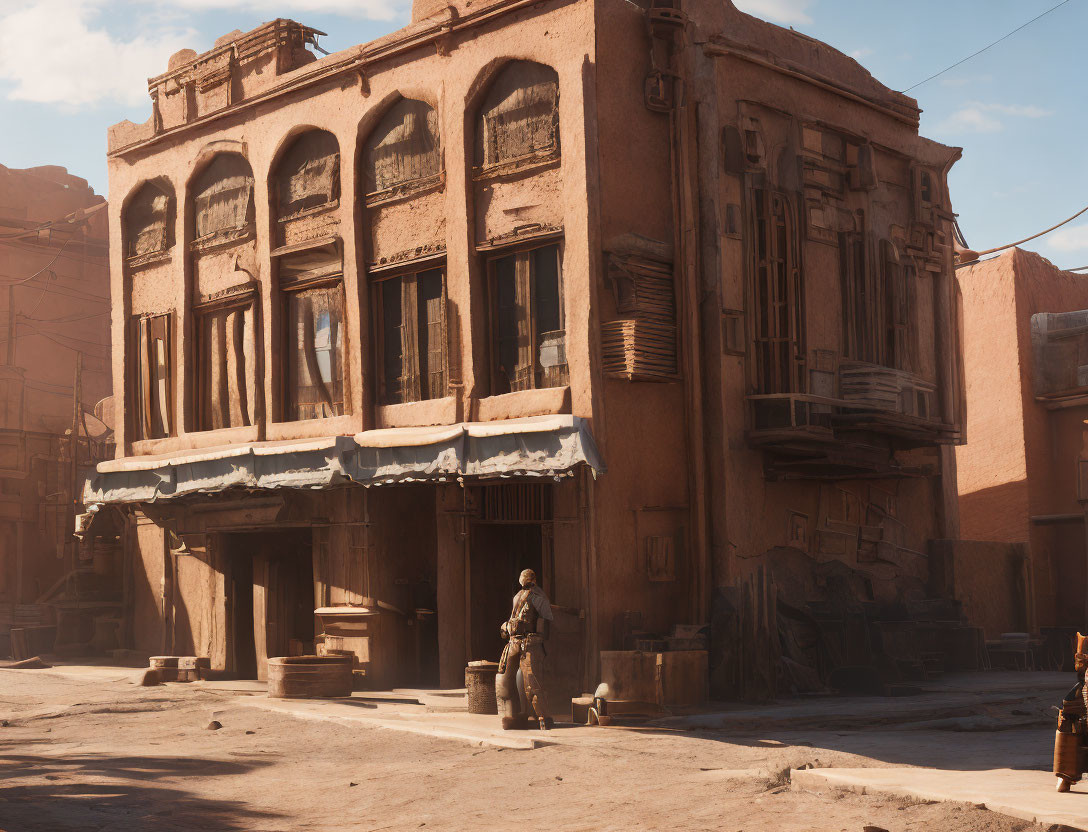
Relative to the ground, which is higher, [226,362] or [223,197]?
[223,197]

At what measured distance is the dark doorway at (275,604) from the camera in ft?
69.3

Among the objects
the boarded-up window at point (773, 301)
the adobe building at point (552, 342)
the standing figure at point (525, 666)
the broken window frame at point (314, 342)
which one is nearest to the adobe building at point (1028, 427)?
the adobe building at point (552, 342)

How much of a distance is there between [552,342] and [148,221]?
1000 centimetres

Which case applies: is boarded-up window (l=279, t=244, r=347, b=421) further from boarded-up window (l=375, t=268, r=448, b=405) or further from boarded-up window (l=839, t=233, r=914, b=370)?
boarded-up window (l=839, t=233, r=914, b=370)

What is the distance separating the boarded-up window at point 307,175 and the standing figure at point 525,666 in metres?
8.41

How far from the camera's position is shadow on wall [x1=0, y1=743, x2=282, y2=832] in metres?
9.26

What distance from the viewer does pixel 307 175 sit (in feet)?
67.8

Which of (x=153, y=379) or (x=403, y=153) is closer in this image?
(x=403, y=153)

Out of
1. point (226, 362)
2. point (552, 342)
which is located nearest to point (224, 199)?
point (226, 362)

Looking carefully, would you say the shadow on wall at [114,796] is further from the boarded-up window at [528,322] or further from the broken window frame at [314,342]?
the broken window frame at [314,342]

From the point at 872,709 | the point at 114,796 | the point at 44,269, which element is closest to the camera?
the point at 114,796

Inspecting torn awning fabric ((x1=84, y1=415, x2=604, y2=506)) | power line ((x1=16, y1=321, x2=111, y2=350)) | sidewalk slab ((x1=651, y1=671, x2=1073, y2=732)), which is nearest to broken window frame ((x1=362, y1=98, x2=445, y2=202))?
torn awning fabric ((x1=84, y1=415, x2=604, y2=506))

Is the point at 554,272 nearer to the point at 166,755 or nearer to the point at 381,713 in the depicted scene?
the point at 381,713

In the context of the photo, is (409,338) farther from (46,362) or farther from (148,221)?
(46,362)
